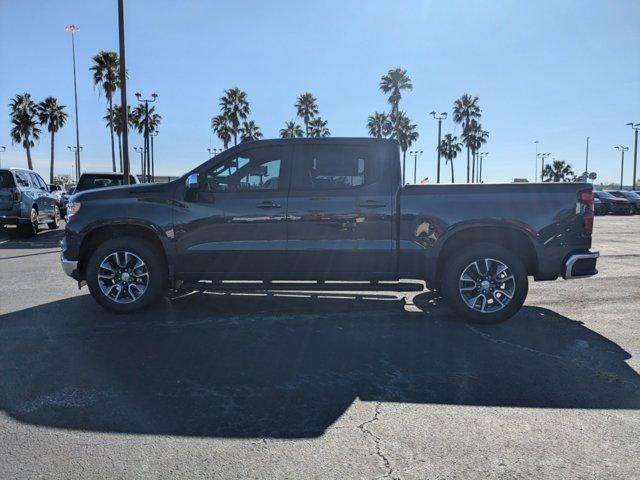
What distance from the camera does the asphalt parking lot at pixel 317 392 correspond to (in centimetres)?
299

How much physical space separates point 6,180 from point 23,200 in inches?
26.9

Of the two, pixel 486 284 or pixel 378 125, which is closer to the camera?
pixel 486 284

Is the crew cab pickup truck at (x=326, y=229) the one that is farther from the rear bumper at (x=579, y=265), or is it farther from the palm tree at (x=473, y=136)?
the palm tree at (x=473, y=136)

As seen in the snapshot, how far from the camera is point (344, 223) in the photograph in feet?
19.3

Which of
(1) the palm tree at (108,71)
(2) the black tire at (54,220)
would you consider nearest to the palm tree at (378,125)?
(1) the palm tree at (108,71)

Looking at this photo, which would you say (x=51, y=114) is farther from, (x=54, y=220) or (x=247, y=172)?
(x=247, y=172)

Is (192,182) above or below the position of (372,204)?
above

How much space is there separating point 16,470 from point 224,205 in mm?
3599

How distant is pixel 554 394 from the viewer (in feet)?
13.0

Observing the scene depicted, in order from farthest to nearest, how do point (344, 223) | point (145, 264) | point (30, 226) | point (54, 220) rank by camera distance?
1. point (54, 220)
2. point (30, 226)
3. point (145, 264)
4. point (344, 223)

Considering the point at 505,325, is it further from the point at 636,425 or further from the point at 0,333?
the point at 0,333

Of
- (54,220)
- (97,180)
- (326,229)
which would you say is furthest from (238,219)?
(54,220)

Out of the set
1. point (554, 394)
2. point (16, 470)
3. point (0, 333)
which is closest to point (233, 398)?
point (16, 470)

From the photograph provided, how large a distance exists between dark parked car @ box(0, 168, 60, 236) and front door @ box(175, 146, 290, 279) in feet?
35.8
